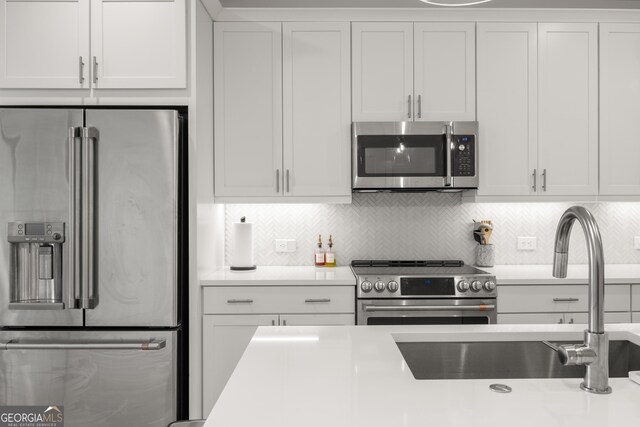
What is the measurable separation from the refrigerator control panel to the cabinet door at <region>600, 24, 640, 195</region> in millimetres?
3155

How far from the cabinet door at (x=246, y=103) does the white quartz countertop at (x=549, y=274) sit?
1501mm

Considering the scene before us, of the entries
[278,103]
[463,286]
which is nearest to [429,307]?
[463,286]

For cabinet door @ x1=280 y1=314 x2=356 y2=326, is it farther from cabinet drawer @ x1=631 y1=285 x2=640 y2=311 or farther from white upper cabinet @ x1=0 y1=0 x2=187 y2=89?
cabinet drawer @ x1=631 y1=285 x2=640 y2=311

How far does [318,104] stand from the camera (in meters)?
2.97

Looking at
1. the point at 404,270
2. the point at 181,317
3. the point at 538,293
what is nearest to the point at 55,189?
the point at 181,317

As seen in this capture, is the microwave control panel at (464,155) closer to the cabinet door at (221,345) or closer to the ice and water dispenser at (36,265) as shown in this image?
the cabinet door at (221,345)

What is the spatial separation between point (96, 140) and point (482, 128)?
223 cm

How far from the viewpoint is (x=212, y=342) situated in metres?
2.64

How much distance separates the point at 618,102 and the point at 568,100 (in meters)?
0.32

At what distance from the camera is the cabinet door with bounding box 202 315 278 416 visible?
8.64ft

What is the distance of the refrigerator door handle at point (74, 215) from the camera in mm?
2287

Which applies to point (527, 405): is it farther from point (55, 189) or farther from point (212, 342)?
point (55, 189)

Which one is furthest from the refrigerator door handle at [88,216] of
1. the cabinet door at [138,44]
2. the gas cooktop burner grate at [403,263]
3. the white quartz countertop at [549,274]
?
the white quartz countertop at [549,274]

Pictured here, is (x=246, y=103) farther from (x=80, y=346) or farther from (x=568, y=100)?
(x=568, y=100)
